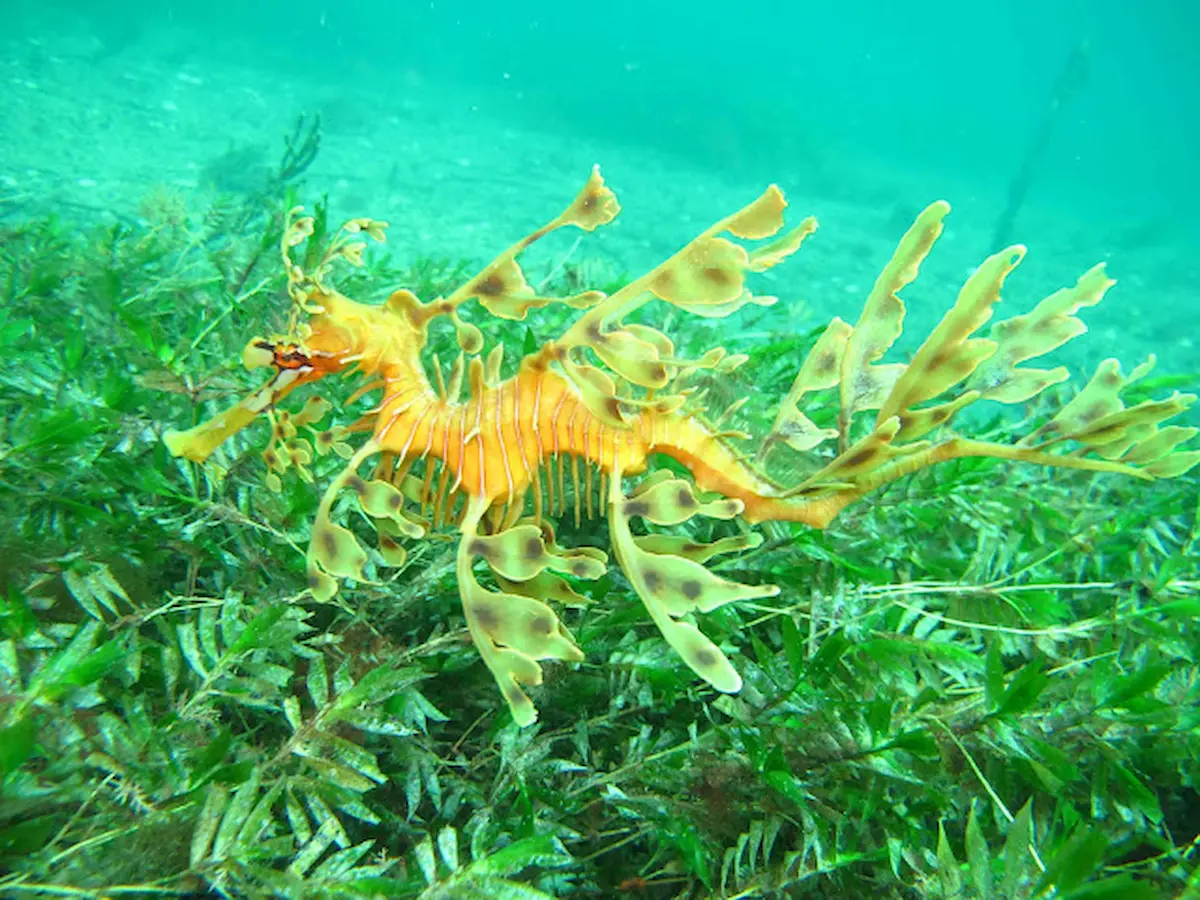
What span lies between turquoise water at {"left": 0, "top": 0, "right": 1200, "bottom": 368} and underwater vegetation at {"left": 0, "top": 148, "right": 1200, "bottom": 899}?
5903 mm

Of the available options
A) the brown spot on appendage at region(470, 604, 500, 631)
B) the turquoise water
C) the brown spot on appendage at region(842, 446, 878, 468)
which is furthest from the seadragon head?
the turquoise water

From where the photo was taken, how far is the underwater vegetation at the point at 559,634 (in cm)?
119

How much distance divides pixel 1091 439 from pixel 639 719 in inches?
45.0

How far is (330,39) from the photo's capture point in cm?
3262

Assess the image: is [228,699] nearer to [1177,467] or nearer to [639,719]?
[639,719]

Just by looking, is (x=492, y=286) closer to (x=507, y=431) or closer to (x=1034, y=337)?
(x=507, y=431)

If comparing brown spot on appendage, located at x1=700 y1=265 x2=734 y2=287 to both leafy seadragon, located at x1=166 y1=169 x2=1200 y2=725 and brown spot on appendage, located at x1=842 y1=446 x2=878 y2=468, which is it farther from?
brown spot on appendage, located at x1=842 y1=446 x2=878 y2=468

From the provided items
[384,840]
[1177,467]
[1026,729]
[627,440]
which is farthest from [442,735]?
[1177,467]

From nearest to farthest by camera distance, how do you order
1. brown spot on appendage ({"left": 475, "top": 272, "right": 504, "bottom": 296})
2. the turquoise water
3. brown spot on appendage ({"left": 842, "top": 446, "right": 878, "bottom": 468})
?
brown spot on appendage ({"left": 842, "top": 446, "right": 878, "bottom": 468}), brown spot on appendage ({"left": 475, "top": 272, "right": 504, "bottom": 296}), the turquoise water

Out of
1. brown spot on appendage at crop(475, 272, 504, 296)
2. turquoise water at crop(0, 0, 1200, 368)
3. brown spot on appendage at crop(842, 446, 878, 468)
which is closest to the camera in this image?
brown spot on appendage at crop(842, 446, 878, 468)

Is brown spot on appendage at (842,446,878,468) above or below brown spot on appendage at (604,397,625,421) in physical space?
above

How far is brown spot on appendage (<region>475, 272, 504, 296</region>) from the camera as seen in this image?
131cm

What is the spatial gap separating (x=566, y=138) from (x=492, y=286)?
23.8 meters

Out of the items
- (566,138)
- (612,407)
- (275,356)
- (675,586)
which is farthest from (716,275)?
(566,138)
